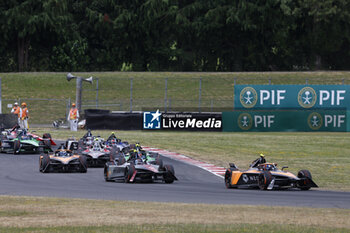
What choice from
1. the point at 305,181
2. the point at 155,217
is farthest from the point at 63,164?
the point at 155,217

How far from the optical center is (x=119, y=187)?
17625mm

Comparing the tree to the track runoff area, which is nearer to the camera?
the track runoff area

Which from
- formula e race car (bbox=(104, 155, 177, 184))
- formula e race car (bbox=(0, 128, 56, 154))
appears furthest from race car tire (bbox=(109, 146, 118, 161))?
formula e race car (bbox=(0, 128, 56, 154))

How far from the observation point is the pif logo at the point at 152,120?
128 ft

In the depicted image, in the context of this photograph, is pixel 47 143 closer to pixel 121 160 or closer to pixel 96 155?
pixel 96 155

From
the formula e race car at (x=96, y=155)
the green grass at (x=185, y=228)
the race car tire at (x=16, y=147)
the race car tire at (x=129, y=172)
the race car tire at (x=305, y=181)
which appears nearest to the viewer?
the green grass at (x=185, y=228)

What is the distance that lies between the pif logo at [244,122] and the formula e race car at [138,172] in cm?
2025

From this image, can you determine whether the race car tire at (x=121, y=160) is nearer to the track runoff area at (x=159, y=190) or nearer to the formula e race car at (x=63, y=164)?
the track runoff area at (x=159, y=190)

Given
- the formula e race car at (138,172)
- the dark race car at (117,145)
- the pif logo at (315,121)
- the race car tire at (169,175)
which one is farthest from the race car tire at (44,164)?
the pif logo at (315,121)

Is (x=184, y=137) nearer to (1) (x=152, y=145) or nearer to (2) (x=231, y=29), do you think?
(1) (x=152, y=145)

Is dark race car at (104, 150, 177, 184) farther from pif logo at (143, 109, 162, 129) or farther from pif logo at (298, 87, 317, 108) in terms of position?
pif logo at (298, 87, 317, 108)

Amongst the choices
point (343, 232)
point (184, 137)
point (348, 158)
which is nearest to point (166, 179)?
point (343, 232)

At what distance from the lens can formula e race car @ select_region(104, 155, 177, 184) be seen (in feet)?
61.3

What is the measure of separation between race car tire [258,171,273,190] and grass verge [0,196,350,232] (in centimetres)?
331
